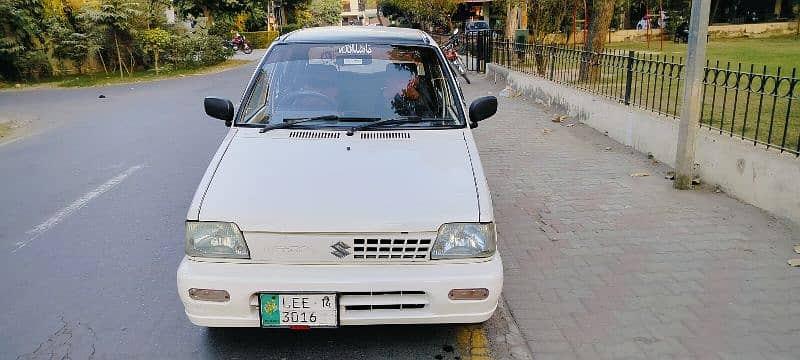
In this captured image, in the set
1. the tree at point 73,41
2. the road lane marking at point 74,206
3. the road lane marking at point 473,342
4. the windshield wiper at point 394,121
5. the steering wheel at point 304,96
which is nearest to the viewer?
the road lane marking at point 473,342

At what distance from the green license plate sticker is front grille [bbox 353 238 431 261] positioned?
1.50 ft

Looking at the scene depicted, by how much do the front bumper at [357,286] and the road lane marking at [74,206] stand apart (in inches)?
124

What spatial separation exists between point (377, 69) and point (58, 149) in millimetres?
7377

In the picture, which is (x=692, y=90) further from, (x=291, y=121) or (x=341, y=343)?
(x=341, y=343)

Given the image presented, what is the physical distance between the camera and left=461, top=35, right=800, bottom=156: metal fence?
6039 millimetres

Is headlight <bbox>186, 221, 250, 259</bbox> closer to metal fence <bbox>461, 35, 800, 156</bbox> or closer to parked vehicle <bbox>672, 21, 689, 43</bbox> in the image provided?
metal fence <bbox>461, 35, 800, 156</bbox>

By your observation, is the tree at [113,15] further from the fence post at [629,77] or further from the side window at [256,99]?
the side window at [256,99]

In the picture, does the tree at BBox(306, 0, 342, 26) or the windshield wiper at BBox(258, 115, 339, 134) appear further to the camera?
the tree at BBox(306, 0, 342, 26)

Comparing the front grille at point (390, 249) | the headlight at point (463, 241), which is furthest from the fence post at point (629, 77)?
the front grille at point (390, 249)

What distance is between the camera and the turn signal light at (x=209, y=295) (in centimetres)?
323

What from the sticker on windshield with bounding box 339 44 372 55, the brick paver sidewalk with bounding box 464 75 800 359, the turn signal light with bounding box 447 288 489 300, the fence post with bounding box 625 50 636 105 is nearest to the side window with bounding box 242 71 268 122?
the sticker on windshield with bounding box 339 44 372 55

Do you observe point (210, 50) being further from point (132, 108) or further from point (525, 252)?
point (525, 252)

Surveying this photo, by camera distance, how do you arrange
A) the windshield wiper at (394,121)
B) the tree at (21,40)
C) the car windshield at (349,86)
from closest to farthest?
the windshield wiper at (394,121) < the car windshield at (349,86) < the tree at (21,40)

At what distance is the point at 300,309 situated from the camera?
322 cm
